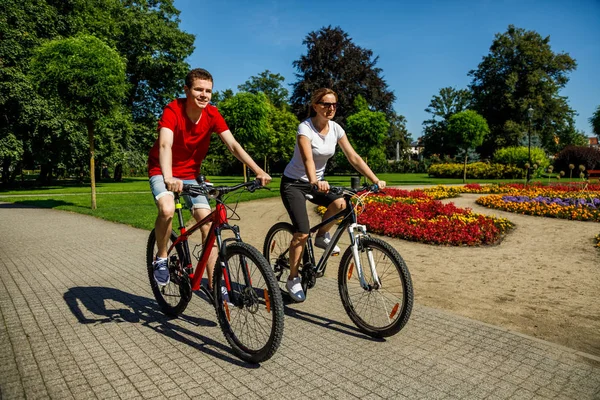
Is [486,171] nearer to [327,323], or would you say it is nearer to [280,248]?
[280,248]

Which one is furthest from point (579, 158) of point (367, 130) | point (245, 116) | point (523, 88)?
point (245, 116)

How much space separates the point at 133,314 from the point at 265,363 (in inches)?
69.6

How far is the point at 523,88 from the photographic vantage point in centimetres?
4850

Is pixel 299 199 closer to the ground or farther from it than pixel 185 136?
closer to the ground

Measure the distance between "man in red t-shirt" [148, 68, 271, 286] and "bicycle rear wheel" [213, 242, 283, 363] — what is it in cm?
44

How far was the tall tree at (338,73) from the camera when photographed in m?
42.4

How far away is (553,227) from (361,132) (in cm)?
1759

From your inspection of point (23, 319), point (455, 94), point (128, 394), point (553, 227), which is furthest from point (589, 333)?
point (455, 94)

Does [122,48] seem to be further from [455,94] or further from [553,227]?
[455,94]

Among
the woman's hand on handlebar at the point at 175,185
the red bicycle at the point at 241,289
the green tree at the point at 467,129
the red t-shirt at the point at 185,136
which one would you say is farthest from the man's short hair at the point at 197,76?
the green tree at the point at 467,129

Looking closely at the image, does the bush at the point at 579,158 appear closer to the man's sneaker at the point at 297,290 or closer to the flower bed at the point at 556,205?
the flower bed at the point at 556,205

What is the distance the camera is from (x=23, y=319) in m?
4.10

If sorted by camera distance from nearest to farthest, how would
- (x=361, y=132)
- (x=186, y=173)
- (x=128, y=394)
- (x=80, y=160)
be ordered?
1. (x=128, y=394)
2. (x=186, y=173)
3. (x=361, y=132)
4. (x=80, y=160)

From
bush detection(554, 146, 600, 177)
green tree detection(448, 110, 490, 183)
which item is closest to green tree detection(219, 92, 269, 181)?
green tree detection(448, 110, 490, 183)
